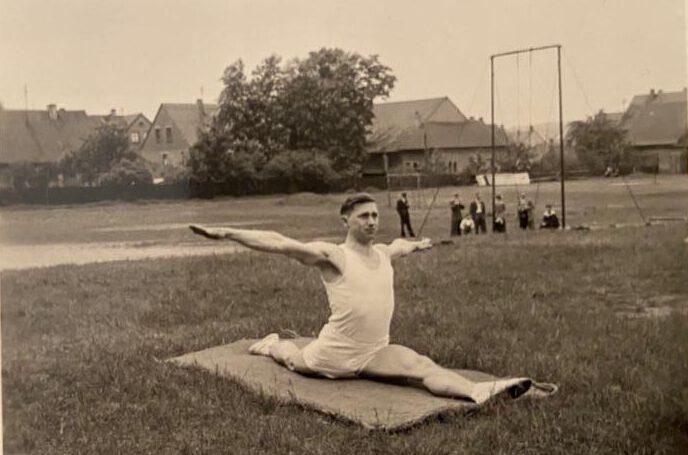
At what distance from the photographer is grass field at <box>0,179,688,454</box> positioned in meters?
1.77

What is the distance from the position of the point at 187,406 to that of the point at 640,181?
1079 mm

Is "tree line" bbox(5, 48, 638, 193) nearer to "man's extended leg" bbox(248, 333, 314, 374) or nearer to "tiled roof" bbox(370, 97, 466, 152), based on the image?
"tiled roof" bbox(370, 97, 466, 152)

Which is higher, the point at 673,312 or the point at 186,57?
the point at 186,57

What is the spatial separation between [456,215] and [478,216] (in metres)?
0.17

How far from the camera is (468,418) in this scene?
1914 millimetres

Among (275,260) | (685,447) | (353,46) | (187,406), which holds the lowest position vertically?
(685,447)

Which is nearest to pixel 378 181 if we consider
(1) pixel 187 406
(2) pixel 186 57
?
(2) pixel 186 57

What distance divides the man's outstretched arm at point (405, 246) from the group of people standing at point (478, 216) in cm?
2

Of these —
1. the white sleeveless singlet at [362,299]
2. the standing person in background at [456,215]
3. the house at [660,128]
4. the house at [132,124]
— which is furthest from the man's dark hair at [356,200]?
the house at [660,128]

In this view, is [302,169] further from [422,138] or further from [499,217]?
[499,217]

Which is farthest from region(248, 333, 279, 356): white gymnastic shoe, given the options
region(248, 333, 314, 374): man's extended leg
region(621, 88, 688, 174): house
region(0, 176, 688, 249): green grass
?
region(621, 88, 688, 174): house

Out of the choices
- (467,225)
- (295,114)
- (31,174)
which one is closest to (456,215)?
(467,225)

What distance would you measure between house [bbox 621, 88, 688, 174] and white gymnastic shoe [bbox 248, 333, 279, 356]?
894 millimetres

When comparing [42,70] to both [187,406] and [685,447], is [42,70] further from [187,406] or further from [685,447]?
[685,447]
